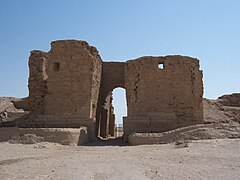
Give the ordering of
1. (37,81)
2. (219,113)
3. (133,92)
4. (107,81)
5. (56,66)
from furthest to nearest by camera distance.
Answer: (219,113) → (107,81) → (37,81) → (56,66) → (133,92)

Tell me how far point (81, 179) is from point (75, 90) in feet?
27.0

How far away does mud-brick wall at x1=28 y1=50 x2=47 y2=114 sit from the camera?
1521cm

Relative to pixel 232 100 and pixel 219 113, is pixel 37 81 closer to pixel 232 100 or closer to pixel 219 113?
pixel 219 113

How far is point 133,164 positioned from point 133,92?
7179 mm

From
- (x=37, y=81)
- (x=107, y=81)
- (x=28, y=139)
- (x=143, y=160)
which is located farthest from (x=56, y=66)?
(x=143, y=160)

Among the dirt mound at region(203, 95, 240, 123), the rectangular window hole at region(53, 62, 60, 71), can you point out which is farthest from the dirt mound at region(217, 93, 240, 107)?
the rectangular window hole at region(53, 62, 60, 71)

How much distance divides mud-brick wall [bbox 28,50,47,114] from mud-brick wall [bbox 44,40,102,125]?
109cm

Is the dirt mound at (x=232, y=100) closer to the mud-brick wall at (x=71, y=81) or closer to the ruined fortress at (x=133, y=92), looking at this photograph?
the ruined fortress at (x=133, y=92)

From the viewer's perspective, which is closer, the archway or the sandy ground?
the sandy ground

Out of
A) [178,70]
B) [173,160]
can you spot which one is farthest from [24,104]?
[173,160]

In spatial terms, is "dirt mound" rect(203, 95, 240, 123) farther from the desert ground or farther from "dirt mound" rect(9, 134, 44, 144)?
"dirt mound" rect(9, 134, 44, 144)

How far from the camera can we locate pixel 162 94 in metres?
14.1

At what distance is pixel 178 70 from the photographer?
46.9 ft

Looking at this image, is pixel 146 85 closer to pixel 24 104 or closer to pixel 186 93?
pixel 186 93
